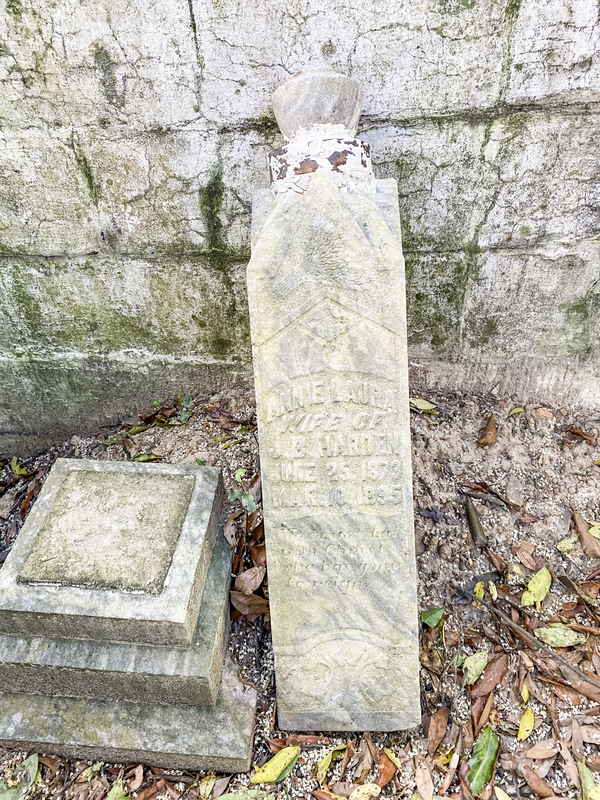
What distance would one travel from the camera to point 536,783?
5.46 feet

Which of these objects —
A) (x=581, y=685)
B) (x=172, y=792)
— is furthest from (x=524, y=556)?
(x=172, y=792)

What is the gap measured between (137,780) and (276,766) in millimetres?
455

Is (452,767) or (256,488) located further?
(256,488)

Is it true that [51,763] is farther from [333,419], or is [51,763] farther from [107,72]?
[107,72]

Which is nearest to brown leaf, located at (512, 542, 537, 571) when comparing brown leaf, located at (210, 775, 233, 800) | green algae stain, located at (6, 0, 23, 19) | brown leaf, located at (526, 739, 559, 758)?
brown leaf, located at (526, 739, 559, 758)

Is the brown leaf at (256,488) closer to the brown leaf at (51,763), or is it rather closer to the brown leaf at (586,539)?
the brown leaf at (51,763)

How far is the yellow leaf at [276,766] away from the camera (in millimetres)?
1734

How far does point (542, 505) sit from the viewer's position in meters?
2.31

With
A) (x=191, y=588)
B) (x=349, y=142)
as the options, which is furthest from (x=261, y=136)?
(x=191, y=588)

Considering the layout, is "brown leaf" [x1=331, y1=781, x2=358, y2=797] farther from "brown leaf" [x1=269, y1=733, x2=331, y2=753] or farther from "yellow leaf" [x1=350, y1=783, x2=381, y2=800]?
"brown leaf" [x1=269, y1=733, x2=331, y2=753]

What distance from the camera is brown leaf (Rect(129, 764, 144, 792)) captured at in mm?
1759

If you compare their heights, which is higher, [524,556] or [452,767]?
[524,556]

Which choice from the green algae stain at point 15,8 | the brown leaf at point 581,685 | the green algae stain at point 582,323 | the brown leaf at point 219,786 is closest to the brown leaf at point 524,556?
the brown leaf at point 581,685

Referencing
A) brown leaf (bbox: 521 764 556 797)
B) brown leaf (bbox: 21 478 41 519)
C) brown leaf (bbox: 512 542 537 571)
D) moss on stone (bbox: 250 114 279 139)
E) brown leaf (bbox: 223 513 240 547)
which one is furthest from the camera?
brown leaf (bbox: 21 478 41 519)
